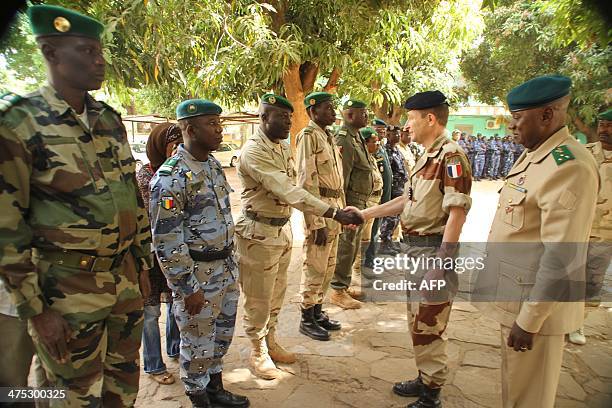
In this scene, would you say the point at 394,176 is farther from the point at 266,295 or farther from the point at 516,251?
the point at 516,251

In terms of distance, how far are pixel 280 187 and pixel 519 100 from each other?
5.57 feet

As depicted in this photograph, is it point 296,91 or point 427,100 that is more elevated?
point 296,91

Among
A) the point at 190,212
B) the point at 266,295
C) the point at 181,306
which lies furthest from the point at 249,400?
the point at 190,212

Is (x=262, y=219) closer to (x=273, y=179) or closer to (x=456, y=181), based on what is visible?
(x=273, y=179)

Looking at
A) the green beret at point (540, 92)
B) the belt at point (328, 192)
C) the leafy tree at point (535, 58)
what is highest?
the leafy tree at point (535, 58)

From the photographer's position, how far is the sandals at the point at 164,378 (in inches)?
121

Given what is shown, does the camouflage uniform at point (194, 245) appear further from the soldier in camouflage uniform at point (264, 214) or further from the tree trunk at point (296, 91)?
the tree trunk at point (296, 91)

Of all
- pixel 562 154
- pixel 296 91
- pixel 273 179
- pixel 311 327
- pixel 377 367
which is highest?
pixel 296 91

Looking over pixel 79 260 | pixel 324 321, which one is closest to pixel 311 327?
pixel 324 321

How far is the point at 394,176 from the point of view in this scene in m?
6.55

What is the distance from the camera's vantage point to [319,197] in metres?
3.87

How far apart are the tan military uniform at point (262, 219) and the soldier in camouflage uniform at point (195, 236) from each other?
0.38 meters

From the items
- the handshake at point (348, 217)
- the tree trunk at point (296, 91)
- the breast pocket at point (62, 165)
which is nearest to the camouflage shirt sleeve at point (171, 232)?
the breast pocket at point (62, 165)

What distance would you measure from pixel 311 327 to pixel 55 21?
10.7 ft
